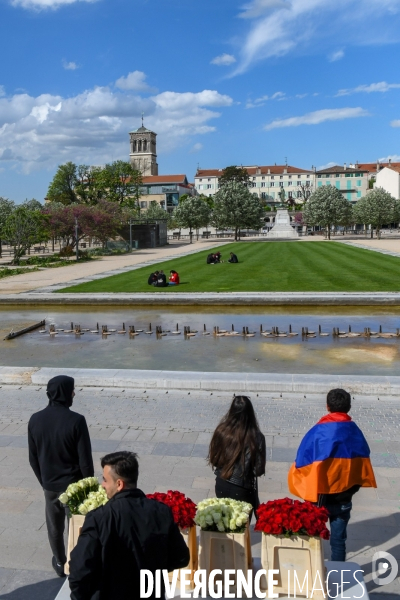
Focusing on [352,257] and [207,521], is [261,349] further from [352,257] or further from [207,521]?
[352,257]

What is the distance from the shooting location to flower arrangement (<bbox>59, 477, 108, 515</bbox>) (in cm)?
440

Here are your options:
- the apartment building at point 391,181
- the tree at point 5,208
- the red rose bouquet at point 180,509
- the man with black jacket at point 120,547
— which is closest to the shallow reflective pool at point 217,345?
the red rose bouquet at point 180,509

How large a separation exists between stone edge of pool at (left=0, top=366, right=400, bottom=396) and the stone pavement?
0.55 feet

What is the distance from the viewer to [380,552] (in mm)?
5457

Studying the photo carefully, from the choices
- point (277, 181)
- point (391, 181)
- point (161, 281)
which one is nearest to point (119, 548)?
point (161, 281)

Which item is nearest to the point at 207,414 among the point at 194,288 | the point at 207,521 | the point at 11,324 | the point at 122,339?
the point at 207,521

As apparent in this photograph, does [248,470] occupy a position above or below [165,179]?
below

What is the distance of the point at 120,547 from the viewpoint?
3.28 meters

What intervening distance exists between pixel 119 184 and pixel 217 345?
76804mm

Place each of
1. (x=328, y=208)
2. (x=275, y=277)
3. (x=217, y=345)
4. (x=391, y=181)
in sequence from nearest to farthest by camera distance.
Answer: (x=217, y=345), (x=275, y=277), (x=328, y=208), (x=391, y=181)

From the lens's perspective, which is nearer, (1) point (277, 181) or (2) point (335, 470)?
(2) point (335, 470)

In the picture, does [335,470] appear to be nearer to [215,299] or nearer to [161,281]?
[215,299]

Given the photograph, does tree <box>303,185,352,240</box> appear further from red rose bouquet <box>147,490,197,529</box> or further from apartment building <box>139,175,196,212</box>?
red rose bouquet <box>147,490,197,529</box>

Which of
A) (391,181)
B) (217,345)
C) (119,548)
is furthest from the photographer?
(391,181)
